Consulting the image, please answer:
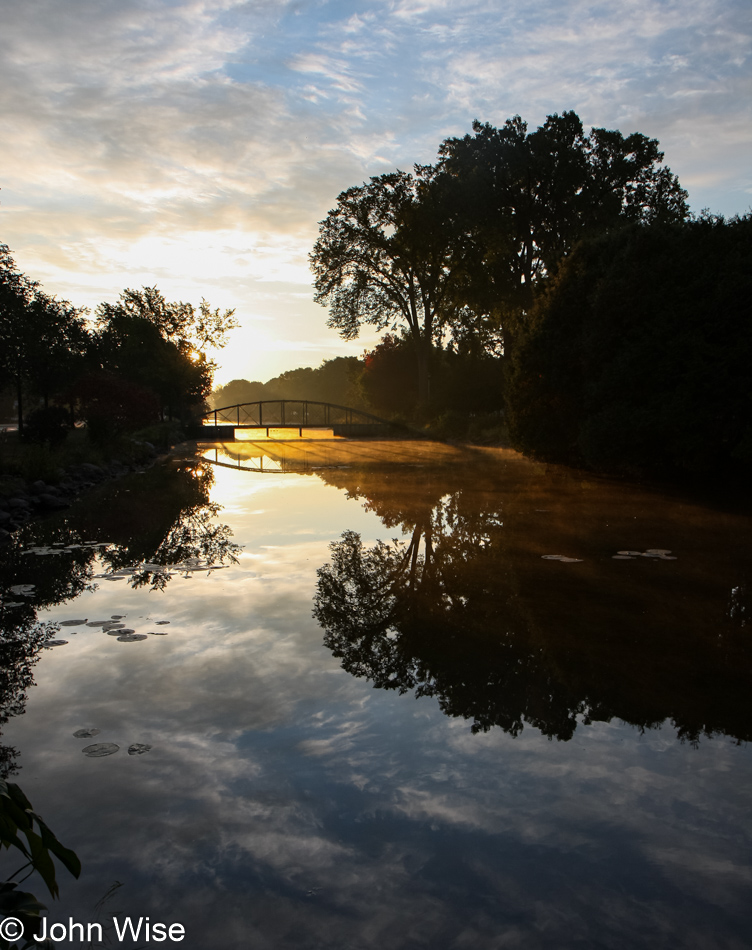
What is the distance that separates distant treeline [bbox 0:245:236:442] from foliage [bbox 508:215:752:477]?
684 inches

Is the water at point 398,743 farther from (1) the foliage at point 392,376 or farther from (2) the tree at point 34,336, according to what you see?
(1) the foliage at point 392,376

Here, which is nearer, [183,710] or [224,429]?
[183,710]

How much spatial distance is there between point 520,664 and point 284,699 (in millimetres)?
2030

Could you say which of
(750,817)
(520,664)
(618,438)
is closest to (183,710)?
(520,664)

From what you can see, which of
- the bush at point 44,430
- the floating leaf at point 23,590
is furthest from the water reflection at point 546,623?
the bush at point 44,430

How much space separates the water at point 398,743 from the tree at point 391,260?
39.5 m

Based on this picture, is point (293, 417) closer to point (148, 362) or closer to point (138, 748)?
point (148, 362)

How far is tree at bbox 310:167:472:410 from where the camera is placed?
153 ft

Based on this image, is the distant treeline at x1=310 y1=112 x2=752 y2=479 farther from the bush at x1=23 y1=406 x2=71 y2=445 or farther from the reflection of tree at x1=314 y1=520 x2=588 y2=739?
the bush at x1=23 y1=406 x2=71 y2=445

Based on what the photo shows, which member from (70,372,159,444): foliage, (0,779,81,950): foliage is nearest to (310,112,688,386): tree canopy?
(70,372,159,444): foliage

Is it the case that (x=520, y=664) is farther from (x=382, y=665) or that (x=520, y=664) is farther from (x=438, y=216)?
(x=438, y=216)

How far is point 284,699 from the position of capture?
17.8ft

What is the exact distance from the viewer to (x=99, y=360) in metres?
46.5

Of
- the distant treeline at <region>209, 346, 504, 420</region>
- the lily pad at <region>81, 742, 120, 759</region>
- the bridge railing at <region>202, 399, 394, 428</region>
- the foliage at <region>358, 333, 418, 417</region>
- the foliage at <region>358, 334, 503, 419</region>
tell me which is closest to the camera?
the lily pad at <region>81, 742, 120, 759</region>
